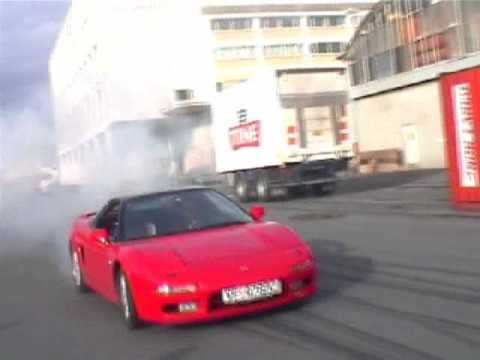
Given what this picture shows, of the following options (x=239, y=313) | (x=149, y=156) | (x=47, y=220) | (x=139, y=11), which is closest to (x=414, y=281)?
(x=239, y=313)

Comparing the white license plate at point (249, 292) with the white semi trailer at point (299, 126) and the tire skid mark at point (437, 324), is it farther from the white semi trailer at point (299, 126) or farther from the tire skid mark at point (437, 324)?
the white semi trailer at point (299, 126)

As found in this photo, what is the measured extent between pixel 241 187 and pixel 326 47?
56.2 m

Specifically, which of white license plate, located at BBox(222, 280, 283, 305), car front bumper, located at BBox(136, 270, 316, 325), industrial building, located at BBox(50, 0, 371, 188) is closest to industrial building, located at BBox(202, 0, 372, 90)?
industrial building, located at BBox(50, 0, 371, 188)

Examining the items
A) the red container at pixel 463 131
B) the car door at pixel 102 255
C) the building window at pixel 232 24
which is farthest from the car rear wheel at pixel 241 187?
the building window at pixel 232 24

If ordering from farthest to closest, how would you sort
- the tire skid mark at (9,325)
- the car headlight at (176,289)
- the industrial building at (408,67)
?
the industrial building at (408,67)
the tire skid mark at (9,325)
the car headlight at (176,289)

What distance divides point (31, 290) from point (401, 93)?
28254 mm

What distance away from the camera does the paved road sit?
585cm

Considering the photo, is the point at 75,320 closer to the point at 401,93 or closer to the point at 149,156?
the point at 149,156

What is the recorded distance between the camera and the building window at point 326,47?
80.5 m

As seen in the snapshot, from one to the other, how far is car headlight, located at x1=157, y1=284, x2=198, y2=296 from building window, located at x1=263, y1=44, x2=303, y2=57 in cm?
7283

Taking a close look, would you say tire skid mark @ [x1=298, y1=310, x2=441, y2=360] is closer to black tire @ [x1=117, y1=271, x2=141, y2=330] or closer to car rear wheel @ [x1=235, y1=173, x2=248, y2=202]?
black tire @ [x1=117, y1=271, x2=141, y2=330]

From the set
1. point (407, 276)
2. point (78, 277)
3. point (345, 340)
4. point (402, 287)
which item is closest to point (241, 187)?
point (78, 277)

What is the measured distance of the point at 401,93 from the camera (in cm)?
3647

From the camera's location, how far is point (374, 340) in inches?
229
